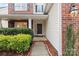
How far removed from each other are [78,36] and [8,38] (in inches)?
100.0

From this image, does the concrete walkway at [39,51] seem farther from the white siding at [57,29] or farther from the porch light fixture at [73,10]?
the porch light fixture at [73,10]

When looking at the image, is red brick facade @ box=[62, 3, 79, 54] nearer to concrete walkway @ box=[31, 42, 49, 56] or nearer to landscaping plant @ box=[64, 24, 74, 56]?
landscaping plant @ box=[64, 24, 74, 56]

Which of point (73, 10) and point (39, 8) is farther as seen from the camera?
point (39, 8)

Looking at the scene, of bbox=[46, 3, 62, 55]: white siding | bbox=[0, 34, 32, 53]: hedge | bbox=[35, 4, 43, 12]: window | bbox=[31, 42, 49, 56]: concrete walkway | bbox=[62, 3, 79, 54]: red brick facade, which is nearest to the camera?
bbox=[62, 3, 79, 54]: red brick facade

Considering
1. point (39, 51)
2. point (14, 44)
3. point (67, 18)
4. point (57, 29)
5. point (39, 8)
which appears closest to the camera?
point (67, 18)

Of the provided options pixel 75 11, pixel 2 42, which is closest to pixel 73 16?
pixel 75 11

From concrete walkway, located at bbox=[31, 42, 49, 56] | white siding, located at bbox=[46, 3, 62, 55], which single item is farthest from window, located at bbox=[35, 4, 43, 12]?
concrete walkway, located at bbox=[31, 42, 49, 56]

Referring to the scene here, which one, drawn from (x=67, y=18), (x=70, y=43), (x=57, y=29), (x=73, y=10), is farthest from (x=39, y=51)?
(x=70, y=43)

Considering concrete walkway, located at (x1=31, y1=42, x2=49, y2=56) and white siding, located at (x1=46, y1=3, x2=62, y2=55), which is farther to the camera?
concrete walkway, located at (x1=31, y1=42, x2=49, y2=56)

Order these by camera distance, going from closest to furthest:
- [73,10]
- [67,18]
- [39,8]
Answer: [73,10] → [67,18] → [39,8]

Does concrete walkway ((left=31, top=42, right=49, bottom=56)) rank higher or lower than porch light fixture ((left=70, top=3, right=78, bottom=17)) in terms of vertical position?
lower

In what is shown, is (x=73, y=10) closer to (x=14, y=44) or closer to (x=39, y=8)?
(x=14, y=44)

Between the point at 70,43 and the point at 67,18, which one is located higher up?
the point at 67,18

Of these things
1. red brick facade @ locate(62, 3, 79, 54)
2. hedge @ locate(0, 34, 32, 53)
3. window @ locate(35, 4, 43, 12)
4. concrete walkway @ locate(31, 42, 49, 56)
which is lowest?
concrete walkway @ locate(31, 42, 49, 56)
